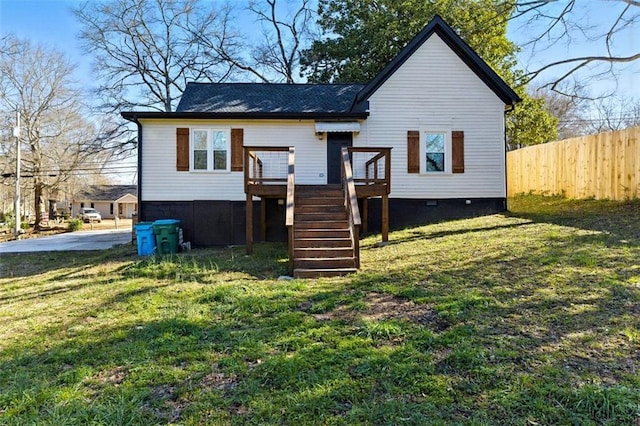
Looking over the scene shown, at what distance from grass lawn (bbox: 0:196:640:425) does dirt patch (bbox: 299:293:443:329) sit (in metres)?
0.03

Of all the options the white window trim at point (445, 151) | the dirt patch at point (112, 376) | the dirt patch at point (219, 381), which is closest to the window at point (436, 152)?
the white window trim at point (445, 151)

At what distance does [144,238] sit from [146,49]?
60.7 feet

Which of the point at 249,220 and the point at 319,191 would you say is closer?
the point at 249,220

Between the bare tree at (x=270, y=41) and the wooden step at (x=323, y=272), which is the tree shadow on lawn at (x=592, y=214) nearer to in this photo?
the wooden step at (x=323, y=272)

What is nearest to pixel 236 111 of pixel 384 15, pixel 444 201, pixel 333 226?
pixel 333 226

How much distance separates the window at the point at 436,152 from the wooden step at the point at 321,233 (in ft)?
16.9

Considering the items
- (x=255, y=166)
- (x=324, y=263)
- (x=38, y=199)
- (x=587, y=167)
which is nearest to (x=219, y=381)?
(x=324, y=263)

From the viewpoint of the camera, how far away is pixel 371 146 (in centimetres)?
1141

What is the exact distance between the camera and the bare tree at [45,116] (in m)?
→ 24.6

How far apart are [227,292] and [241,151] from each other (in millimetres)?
6683

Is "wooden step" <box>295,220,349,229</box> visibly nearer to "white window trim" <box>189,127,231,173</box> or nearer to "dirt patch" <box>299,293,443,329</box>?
"dirt patch" <box>299,293,443,329</box>

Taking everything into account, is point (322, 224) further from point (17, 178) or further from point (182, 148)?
point (17, 178)

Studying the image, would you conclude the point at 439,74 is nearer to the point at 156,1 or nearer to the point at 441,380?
the point at 441,380

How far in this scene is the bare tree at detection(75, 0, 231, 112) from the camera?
22594 mm
